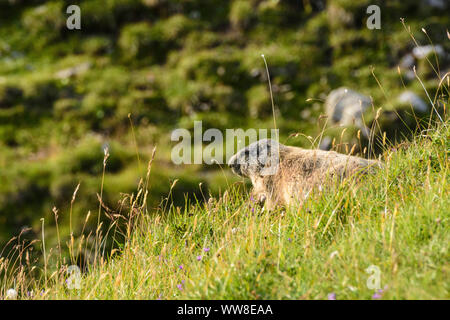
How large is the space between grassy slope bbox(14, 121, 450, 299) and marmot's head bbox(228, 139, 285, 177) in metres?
0.72

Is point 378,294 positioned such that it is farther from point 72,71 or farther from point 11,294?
point 72,71

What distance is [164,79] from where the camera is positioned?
13945 millimetres

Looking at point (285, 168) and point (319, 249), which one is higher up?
point (285, 168)

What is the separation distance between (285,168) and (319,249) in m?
1.66

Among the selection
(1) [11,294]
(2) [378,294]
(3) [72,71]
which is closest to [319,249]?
(2) [378,294]

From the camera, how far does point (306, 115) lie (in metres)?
12.5

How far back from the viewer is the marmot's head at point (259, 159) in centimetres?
505

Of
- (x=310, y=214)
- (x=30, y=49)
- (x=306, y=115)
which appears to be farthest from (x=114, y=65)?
(x=310, y=214)

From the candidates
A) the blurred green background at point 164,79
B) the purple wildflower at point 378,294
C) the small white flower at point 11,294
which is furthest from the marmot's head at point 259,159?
the blurred green background at point 164,79

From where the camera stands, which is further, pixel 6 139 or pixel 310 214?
pixel 6 139

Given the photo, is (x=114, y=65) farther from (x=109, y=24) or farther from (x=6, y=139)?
(x=6, y=139)

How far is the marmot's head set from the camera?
5051 millimetres

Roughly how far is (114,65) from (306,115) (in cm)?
618

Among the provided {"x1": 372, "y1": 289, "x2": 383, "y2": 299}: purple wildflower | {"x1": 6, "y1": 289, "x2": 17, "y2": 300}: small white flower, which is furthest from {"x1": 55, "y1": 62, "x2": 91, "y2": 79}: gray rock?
{"x1": 372, "y1": 289, "x2": 383, "y2": 299}: purple wildflower
